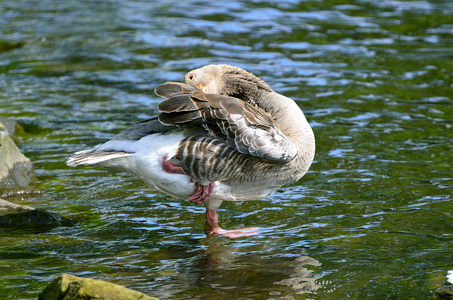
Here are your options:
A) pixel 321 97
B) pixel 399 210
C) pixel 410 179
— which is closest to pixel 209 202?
pixel 399 210

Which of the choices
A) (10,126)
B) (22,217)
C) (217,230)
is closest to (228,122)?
(217,230)

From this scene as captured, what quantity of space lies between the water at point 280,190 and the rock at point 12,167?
0.63 feet

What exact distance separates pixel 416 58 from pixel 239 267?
9351mm

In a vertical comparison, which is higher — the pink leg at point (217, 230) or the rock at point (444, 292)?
the rock at point (444, 292)

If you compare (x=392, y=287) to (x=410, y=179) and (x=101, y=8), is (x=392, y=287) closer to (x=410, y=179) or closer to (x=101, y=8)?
(x=410, y=179)

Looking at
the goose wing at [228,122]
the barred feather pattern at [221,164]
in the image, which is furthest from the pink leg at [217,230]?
the goose wing at [228,122]

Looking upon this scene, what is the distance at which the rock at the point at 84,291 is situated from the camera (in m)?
4.59

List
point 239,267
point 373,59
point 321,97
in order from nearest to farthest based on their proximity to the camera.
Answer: point 239,267 → point 321,97 → point 373,59

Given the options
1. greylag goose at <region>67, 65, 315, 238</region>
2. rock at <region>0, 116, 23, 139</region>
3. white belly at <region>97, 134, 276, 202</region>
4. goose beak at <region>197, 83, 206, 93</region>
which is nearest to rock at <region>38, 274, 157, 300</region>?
greylag goose at <region>67, 65, 315, 238</region>

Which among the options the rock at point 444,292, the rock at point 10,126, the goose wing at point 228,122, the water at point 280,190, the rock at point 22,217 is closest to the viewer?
the rock at point 444,292

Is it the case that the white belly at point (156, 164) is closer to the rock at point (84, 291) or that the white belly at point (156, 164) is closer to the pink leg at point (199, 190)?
the pink leg at point (199, 190)

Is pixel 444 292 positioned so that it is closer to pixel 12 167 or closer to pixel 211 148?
pixel 211 148

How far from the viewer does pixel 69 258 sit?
6320 mm

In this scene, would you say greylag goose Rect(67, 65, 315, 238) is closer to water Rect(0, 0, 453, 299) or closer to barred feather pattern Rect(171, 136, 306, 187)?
barred feather pattern Rect(171, 136, 306, 187)
